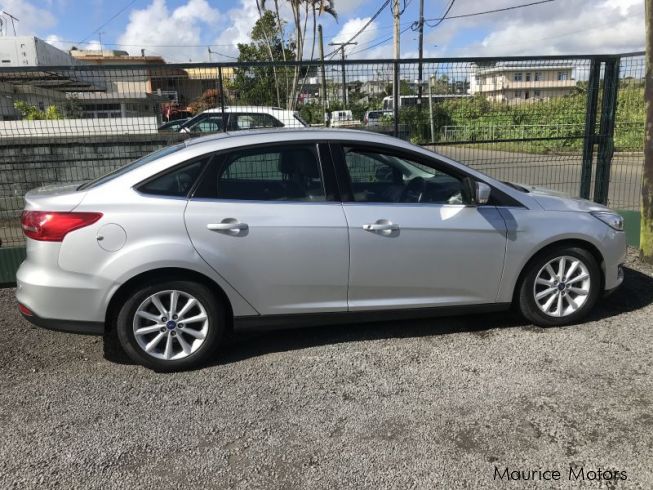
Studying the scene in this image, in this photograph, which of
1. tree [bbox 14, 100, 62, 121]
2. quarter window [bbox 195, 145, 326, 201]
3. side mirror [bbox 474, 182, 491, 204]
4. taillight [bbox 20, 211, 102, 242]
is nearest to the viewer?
taillight [bbox 20, 211, 102, 242]

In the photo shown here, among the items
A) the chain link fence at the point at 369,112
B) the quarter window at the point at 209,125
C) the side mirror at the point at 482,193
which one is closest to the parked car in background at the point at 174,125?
the chain link fence at the point at 369,112

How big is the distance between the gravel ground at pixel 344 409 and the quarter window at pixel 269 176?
3.85 ft

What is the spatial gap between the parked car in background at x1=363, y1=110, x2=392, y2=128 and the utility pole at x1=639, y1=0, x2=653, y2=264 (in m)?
2.74

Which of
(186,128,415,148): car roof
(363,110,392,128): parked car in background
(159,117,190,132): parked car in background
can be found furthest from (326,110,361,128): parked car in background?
(186,128,415,148): car roof

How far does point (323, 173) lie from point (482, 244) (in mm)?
1267

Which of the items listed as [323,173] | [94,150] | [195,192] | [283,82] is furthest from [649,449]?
[94,150]

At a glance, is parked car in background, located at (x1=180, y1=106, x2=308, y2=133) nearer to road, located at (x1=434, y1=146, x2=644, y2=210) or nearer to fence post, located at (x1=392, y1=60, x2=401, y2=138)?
fence post, located at (x1=392, y1=60, x2=401, y2=138)

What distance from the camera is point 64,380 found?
382 centimetres

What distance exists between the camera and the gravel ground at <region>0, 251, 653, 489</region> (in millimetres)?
2795

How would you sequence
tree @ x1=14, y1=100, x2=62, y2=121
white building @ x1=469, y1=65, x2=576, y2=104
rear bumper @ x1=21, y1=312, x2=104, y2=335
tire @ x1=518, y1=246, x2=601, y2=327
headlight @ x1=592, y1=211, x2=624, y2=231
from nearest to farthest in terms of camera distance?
rear bumper @ x1=21, y1=312, x2=104, y2=335, tire @ x1=518, y1=246, x2=601, y2=327, headlight @ x1=592, y1=211, x2=624, y2=231, white building @ x1=469, y1=65, x2=576, y2=104, tree @ x1=14, y1=100, x2=62, y2=121

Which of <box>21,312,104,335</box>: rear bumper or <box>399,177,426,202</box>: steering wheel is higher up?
<box>399,177,426,202</box>: steering wheel

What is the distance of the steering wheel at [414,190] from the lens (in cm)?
416

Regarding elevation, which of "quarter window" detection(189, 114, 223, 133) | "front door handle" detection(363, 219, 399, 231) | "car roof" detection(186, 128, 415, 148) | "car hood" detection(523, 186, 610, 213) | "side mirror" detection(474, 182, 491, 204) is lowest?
"front door handle" detection(363, 219, 399, 231)

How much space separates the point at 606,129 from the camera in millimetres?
7109
